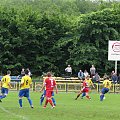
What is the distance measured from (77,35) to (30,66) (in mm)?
6642

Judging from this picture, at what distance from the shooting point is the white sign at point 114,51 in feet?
147

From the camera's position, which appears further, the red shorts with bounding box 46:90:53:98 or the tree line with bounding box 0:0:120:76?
the tree line with bounding box 0:0:120:76

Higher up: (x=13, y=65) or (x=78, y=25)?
(x=78, y=25)

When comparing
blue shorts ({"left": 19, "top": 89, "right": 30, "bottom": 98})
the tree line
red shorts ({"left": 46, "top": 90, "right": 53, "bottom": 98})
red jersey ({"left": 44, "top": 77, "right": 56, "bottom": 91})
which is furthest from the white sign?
blue shorts ({"left": 19, "top": 89, "right": 30, "bottom": 98})

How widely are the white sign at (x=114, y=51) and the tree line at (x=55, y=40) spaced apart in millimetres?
5209

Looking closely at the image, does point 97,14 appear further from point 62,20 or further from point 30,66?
point 30,66

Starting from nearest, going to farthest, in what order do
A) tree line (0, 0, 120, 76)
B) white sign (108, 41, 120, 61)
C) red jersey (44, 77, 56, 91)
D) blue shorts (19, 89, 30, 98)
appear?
blue shorts (19, 89, 30, 98)
red jersey (44, 77, 56, 91)
white sign (108, 41, 120, 61)
tree line (0, 0, 120, 76)

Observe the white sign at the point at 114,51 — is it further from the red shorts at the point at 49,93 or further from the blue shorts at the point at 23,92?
the blue shorts at the point at 23,92

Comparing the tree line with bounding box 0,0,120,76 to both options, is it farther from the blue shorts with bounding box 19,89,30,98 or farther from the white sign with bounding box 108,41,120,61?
the blue shorts with bounding box 19,89,30,98

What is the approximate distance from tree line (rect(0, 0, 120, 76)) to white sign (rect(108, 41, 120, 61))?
17.1ft

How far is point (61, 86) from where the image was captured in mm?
40969

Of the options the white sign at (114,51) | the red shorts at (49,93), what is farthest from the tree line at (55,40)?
the red shorts at (49,93)

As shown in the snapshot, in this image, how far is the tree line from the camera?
50969 mm

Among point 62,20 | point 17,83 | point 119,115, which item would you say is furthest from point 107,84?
point 62,20
